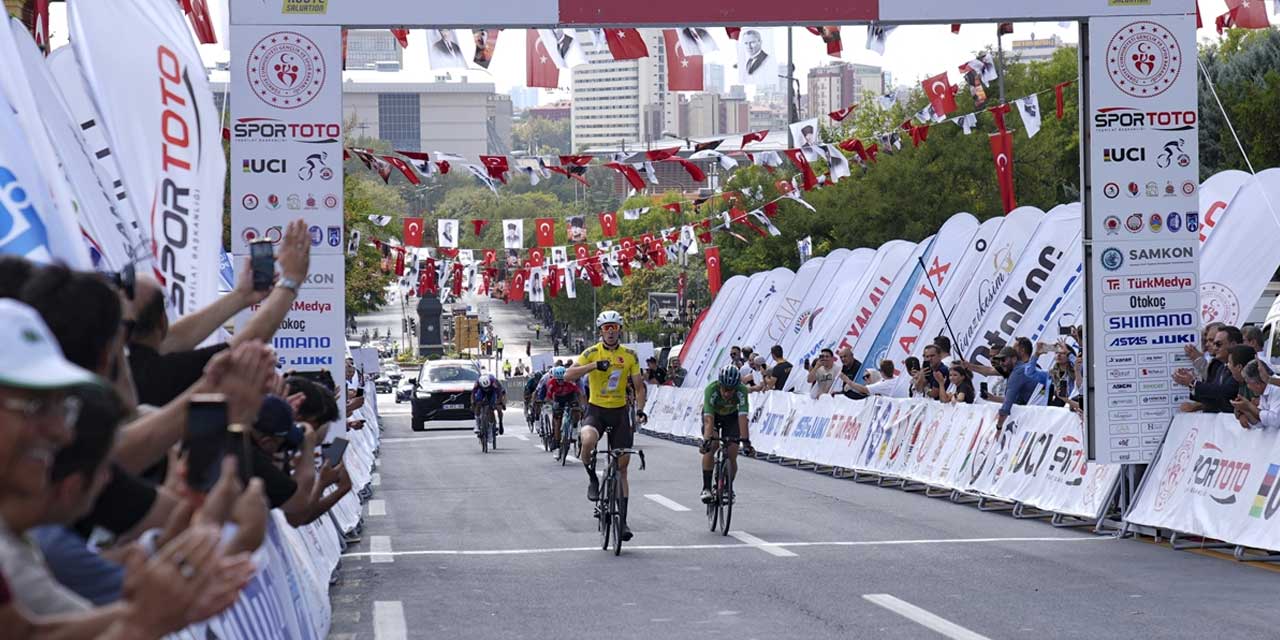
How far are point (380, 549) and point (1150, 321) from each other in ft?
22.3

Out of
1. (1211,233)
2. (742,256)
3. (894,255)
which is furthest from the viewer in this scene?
(742,256)

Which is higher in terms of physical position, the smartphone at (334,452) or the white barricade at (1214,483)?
the smartphone at (334,452)

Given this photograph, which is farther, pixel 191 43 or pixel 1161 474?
pixel 1161 474

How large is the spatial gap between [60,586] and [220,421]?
56cm

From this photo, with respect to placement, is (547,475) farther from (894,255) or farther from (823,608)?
(823,608)

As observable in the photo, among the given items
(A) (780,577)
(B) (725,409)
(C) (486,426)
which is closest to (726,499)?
(B) (725,409)

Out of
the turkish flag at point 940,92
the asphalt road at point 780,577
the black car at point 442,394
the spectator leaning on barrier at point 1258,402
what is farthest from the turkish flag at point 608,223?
the spectator leaning on barrier at point 1258,402

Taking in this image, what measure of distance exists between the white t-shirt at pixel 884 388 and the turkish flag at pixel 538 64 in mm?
7875

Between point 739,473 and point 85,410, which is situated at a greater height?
point 85,410

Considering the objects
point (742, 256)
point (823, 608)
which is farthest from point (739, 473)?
point (742, 256)

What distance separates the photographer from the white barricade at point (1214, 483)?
13375 millimetres

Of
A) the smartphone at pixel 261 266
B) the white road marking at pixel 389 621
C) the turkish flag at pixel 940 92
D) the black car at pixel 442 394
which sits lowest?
the black car at pixel 442 394

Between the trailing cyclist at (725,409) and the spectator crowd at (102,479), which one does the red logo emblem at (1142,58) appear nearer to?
the trailing cyclist at (725,409)

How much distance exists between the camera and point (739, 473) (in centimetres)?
2547
